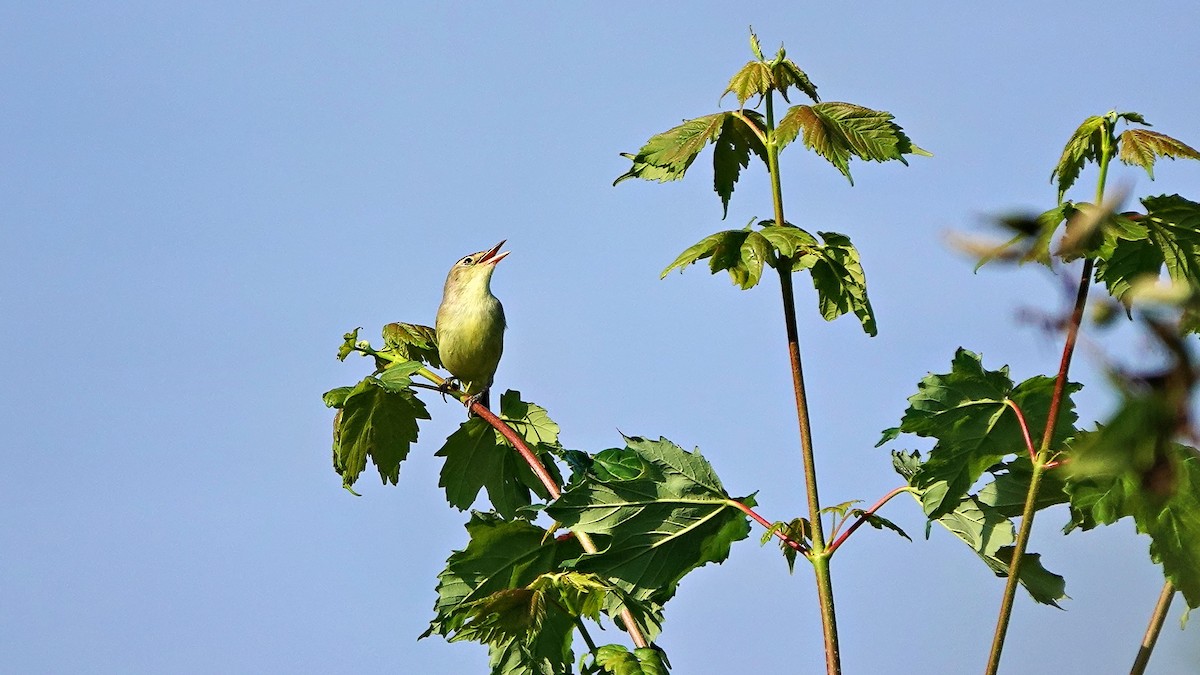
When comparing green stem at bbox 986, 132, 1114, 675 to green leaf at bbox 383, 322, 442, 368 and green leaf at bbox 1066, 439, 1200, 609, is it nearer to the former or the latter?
green leaf at bbox 1066, 439, 1200, 609

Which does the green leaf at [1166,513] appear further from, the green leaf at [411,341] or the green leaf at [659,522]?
the green leaf at [411,341]

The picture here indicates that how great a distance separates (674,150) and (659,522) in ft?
3.63

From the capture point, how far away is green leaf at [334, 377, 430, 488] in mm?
4684

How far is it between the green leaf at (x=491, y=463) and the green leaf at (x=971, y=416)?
1556mm

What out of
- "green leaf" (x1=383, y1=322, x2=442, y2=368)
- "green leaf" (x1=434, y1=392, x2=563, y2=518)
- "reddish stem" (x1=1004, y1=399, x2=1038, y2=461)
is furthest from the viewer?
"green leaf" (x1=383, y1=322, x2=442, y2=368)

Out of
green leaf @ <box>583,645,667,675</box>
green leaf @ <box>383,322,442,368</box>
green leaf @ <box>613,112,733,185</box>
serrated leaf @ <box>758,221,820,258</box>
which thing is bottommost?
green leaf @ <box>583,645,667,675</box>

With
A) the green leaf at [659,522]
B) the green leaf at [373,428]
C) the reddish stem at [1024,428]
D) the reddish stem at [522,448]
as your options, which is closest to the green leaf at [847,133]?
the reddish stem at [1024,428]

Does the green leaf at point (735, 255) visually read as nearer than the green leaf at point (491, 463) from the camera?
Yes

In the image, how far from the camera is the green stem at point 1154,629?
3.40m

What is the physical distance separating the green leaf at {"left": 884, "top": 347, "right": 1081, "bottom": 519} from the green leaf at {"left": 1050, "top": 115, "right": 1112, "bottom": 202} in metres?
0.61

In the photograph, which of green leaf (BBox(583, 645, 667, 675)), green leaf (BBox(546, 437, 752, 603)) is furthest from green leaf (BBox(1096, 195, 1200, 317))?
green leaf (BBox(583, 645, 667, 675))

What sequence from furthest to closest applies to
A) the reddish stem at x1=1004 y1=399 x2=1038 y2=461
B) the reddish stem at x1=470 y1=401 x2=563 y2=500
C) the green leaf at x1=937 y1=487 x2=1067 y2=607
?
1. the reddish stem at x1=470 y1=401 x2=563 y2=500
2. the green leaf at x1=937 y1=487 x2=1067 y2=607
3. the reddish stem at x1=1004 y1=399 x2=1038 y2=461

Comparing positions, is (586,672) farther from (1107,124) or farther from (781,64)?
(1107,124)

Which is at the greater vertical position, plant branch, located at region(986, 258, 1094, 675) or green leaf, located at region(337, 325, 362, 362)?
green leaf, located at region(337, 325, 362, 362)
